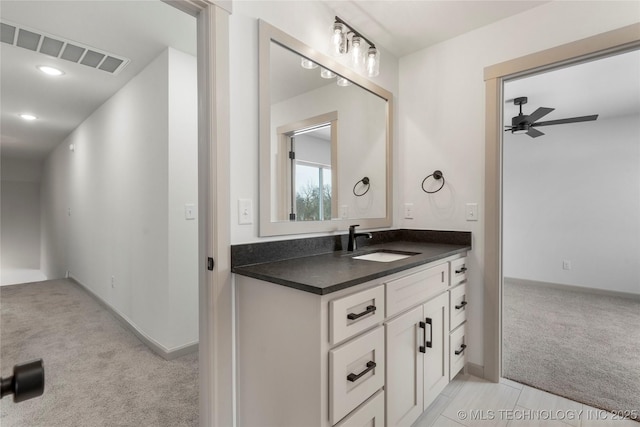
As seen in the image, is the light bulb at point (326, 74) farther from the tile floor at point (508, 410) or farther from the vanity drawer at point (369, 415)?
the tile floor at point (508, 410)

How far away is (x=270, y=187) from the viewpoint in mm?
1576

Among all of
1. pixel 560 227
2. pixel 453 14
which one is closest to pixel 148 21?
pixel 453 14

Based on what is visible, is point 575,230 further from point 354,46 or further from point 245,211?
point 245,211

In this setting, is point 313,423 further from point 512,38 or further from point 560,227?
point 560,227

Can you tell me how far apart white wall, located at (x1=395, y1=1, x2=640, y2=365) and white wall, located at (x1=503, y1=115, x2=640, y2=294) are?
2361mm

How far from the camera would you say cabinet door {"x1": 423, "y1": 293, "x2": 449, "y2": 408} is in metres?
1.64

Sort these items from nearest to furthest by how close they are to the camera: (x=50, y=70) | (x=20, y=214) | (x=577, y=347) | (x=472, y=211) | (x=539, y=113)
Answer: (x=472, y=211)
(x=577, y=347)
(x=50, y=70)
(x=539, y=113)
(x=20, y=214)

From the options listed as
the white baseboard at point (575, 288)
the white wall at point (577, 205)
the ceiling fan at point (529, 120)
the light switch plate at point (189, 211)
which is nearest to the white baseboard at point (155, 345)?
the light switch plate at point (189, 211)

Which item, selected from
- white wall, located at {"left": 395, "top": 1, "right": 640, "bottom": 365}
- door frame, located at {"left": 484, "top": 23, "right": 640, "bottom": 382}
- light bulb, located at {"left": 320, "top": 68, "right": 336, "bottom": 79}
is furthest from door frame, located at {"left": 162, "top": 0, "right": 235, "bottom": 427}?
door frame, located at {"left": 484, "top": 23, "right": 640, "bottom": 382}

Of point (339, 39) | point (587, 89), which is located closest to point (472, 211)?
point (339, 39)

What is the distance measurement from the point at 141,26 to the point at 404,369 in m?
2.60

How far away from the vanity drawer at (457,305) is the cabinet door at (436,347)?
0.26 ft

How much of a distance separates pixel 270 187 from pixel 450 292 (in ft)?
4.20

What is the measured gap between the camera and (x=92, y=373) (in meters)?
2.14
